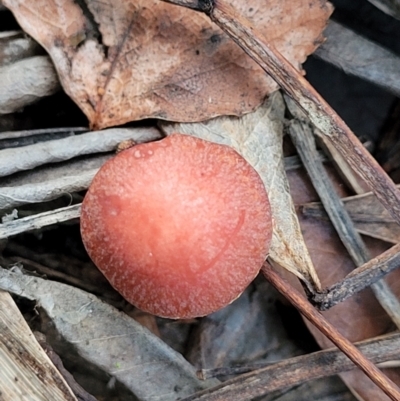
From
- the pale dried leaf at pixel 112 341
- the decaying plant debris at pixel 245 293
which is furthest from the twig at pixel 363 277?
the pale dried leaf at pixel 112 341

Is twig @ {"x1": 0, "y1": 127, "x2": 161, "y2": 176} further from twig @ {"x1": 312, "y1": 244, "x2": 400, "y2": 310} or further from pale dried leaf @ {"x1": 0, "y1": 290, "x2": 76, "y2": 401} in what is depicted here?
twig @ {"x1": 312, "y1": 244, "x2": 400, "y2": 310}

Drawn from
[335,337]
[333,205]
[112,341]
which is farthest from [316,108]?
[112,341]

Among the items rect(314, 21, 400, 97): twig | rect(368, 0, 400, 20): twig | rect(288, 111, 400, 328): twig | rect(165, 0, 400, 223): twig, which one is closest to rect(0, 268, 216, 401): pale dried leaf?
rect(288, 111, 400, 328): twig

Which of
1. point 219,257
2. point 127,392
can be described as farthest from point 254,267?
point 127,392

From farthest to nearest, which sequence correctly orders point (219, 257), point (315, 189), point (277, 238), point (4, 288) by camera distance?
point (315, 189)
point (277, 238)
point (4, 288)
point (219, 257)

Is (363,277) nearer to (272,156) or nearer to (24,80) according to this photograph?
(272,156)

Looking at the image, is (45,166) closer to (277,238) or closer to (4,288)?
(4,288)
